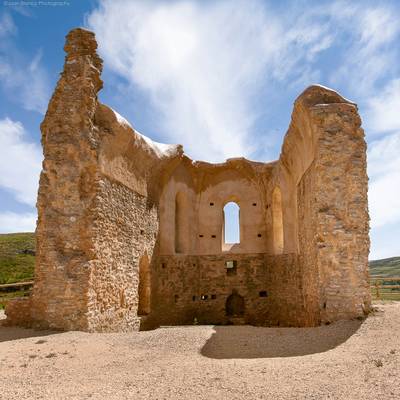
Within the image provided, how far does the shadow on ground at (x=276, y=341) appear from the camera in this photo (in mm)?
6887

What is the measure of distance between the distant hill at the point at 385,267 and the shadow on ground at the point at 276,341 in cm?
3397

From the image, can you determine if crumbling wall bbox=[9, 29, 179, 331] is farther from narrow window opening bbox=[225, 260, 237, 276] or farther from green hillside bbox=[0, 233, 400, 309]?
green hillside bbox=[0, 233, 400, 309]

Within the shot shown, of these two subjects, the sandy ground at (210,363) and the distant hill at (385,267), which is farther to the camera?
the distant hill at (385,267)

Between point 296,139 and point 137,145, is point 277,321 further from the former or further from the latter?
point 137,145

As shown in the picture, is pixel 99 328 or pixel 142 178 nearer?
pixel 99 328

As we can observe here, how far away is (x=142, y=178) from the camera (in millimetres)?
13328

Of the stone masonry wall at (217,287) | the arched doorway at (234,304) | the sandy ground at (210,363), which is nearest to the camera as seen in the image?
the sandy ground at (210,363)

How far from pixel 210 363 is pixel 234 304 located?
10.9 meters

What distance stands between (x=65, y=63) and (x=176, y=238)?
8232 millimetres

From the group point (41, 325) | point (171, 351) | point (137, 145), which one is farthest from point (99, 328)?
point (137, 145)

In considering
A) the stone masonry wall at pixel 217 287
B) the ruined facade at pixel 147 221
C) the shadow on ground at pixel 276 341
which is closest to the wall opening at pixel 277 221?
the ruined facade at pixel 147 221

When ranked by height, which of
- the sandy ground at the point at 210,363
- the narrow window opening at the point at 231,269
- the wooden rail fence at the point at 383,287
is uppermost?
the narrow window opening at the point at 231,269

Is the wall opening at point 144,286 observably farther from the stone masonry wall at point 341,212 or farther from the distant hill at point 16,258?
the distant hill at point 16,258

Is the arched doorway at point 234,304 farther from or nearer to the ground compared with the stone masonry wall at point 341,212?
nearer to the ground
